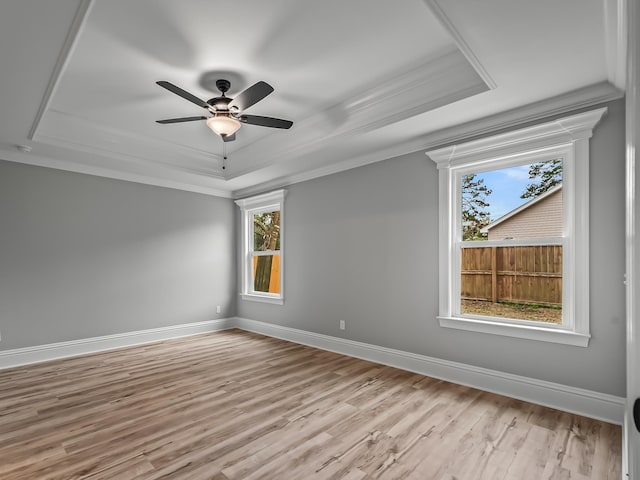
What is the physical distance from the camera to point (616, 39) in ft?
6.63

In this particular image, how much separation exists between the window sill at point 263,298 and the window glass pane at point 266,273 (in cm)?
13

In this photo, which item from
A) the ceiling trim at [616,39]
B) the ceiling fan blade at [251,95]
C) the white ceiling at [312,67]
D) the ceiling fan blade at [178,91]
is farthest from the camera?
the ceiling fan blade at [251,95]

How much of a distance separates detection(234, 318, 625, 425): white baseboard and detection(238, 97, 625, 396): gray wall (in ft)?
0.20

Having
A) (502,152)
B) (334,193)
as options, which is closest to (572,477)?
(502,152)

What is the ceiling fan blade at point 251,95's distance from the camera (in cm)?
251

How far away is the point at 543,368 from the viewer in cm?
284

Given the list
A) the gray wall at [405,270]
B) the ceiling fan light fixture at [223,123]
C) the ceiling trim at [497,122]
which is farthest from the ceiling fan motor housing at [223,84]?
the gray wall at [405,270]

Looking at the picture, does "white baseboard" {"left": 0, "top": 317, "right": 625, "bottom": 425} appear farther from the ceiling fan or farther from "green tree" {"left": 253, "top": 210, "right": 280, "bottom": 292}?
the ceiling fan

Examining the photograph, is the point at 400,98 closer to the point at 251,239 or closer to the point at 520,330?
the point at 520,330

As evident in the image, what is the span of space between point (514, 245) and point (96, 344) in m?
5.09

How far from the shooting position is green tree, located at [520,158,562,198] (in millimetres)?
2932

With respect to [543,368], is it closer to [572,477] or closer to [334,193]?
[572,477]

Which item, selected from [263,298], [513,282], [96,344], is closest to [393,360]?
[513,282]

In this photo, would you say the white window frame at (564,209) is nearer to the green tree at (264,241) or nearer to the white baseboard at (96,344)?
the green tree at (264,241)
